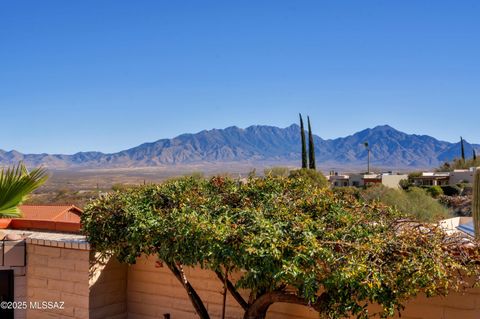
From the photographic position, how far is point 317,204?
253 inches

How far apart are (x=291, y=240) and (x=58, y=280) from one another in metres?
4.28

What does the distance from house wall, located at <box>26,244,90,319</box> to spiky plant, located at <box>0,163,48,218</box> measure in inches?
35.7

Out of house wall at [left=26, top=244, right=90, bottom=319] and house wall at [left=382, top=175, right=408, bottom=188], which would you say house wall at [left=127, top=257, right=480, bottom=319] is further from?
house wall at [left=382, top=175, right=408, bottom=188]

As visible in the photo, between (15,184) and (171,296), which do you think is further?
(171,296)

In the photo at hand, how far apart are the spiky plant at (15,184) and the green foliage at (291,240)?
970 millimetres

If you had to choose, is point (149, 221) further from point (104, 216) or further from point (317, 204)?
point (317, 204)

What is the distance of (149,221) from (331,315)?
241 cm

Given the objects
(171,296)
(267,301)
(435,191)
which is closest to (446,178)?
(435,191)

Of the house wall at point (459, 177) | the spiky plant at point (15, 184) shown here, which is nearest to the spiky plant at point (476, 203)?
the spiky plant at point (15, 184)

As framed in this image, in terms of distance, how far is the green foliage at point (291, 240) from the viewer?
4.71 metres

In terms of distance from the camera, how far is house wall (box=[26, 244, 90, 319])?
756 centimetres

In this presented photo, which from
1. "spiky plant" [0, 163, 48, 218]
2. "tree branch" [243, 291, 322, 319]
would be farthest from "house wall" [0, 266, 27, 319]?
"tree branch" [243, 291, 322, 319]

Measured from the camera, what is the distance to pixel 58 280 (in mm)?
7848

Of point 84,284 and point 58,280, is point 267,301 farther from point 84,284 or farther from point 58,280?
point 58,280
